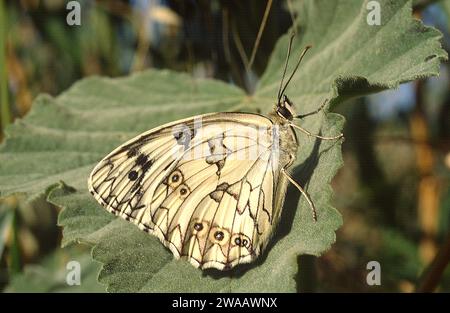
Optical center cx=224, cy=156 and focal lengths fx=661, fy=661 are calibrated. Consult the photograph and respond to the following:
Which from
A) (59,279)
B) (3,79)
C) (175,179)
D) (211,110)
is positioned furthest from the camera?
(59,279)

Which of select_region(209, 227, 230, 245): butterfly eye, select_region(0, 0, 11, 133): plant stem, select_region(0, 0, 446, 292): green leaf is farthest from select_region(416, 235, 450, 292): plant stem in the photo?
select_region(0, 0, 11, 133): plant stem

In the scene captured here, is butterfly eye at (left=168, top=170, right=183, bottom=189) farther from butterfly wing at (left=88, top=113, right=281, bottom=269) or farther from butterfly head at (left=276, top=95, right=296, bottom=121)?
butterfly head at (left=276, top=95, right=296, bottom=121)

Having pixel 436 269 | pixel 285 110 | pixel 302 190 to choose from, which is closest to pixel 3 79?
pixel 285 110

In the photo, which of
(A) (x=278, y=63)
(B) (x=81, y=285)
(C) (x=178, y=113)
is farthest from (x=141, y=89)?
(B) (x=81, y=285)

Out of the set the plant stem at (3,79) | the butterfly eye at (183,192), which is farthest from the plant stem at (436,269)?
the plant stem at (3,79)

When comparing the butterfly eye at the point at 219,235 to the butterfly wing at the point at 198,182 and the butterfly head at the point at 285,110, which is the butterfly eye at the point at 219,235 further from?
the butterfly head at the point at 285,110

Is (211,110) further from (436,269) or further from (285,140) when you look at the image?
(436,269)

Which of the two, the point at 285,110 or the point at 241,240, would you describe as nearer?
the point at 241,240

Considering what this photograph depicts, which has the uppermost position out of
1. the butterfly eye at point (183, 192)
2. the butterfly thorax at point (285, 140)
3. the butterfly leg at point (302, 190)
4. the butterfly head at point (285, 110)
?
the butterfly head at point (285, 110)
